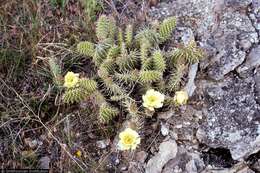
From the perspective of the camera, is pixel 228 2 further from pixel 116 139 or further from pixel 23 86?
pixel 23 86

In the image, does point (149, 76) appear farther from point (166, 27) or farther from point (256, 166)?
point (256, 166)

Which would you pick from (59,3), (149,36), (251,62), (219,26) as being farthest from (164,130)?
(59,3)

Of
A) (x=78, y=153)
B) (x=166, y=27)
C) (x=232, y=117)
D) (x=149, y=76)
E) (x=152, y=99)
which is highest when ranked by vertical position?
(x=166, y=27)

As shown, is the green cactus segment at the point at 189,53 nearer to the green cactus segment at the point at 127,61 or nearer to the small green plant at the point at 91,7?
the green cactus segment at the point at 127,61

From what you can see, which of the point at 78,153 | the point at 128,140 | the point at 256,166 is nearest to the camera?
the point at 128,140

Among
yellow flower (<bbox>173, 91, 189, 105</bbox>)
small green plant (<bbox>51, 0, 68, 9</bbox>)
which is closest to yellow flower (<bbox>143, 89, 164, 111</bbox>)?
yellow flower (<bbox>173, 91, 189, 105</bbox>)

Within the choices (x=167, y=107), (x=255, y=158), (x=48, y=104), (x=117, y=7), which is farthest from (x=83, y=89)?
(x=255, y=158)

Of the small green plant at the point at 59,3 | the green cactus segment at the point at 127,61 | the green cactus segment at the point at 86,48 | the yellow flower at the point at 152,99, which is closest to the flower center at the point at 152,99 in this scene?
the yellow flower at the point at 152,99
